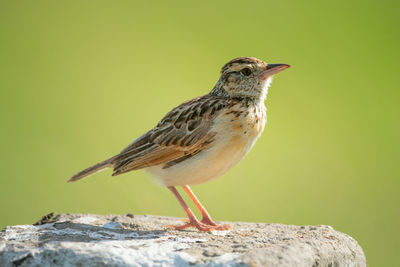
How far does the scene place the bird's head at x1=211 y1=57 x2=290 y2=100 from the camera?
794 cm

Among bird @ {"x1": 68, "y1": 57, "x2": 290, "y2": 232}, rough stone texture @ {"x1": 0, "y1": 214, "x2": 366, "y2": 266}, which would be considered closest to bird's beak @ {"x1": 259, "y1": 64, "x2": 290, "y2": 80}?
bird @ {"x1": 68, "y1": 57, "x2": 290, "y2": 232}

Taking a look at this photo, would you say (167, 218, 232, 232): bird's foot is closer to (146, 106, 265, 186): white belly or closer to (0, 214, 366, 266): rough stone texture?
(0, 214, 366, 266): rough stone texture

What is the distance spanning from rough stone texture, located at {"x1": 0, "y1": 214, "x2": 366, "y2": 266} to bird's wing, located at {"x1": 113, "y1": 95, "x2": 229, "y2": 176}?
95 cm

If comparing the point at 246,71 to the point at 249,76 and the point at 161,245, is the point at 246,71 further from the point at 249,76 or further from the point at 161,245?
the point at 161,245

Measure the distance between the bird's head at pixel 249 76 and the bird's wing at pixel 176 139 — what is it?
32cm

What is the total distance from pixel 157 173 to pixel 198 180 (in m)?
0.65

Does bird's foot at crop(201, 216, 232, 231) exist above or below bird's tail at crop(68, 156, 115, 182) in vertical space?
below

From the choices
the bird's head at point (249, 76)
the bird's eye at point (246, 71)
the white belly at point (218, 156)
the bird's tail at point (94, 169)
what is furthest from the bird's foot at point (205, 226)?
the bird's eye at point (246, 71)

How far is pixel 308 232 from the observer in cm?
703

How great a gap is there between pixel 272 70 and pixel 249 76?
37 centimetres

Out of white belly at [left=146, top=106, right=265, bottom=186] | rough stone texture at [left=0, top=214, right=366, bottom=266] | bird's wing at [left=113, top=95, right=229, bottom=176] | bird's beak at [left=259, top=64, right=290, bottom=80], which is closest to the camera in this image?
rough stone texture at [left=0, top=214, right=366, bottom=266]

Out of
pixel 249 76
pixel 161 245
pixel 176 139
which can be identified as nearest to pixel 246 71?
pixel 249 76

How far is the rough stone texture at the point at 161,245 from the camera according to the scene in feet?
17.6

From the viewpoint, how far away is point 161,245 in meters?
5.95
